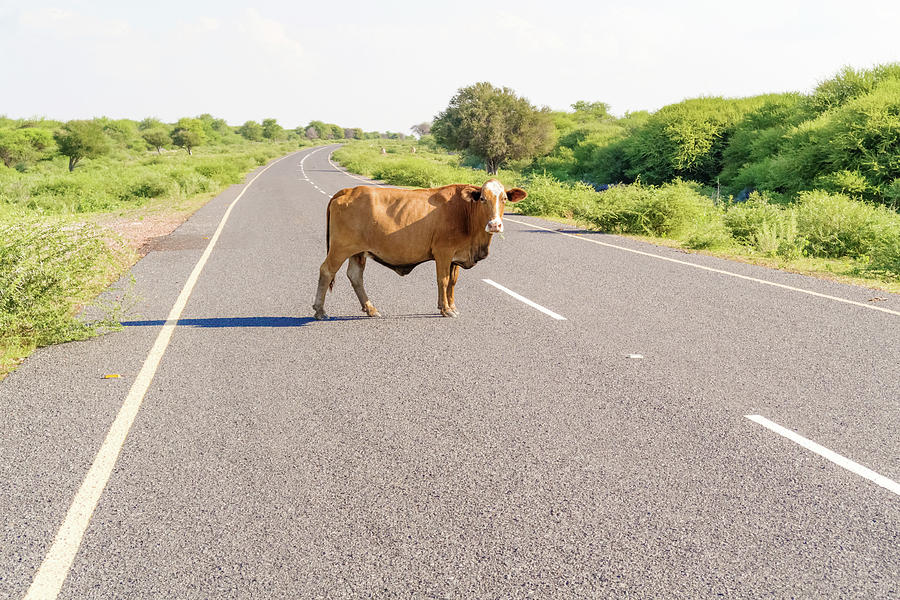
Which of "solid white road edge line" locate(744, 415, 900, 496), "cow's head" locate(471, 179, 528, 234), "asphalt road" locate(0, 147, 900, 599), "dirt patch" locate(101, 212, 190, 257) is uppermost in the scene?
"cow's head" locate(471, 179, 528, 234)

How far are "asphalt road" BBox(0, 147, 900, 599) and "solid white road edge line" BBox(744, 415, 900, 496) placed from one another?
2.3 inches

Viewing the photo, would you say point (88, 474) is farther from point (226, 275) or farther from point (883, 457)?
point (226, 275)

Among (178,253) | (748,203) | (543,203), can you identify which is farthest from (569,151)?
(178,253)

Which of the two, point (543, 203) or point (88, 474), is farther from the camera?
point (543, 203)

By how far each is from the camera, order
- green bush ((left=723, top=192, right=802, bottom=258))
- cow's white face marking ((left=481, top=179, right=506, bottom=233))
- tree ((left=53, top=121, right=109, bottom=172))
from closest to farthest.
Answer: cow's white face marking ((left=481, top=179, right=506, bottom=233)) < green bush ((left=723, top=192, right=802, bottom=258)) < tree ((left=53, top=121, right=109, bottom=172))

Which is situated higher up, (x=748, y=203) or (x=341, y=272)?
(x=748, y=203)

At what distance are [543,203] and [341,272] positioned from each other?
12806mm

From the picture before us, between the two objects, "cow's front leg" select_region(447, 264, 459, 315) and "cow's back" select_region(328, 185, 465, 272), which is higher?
"cow's back" select_region(328, 185, 465, 272)

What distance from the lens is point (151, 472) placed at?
3887 mm

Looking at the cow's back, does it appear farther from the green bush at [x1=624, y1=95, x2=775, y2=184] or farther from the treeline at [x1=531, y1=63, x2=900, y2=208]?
the green bush at [x1=624, y1=95, x2=775, y2=184]

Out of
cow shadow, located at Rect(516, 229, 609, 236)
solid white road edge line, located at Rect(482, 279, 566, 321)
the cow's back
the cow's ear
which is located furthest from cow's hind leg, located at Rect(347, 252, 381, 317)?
cow shadow, located at Rect(516, 229, 609, 236)

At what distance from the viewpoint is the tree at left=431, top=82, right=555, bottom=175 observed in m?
48.9

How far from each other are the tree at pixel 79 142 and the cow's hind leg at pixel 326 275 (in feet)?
269

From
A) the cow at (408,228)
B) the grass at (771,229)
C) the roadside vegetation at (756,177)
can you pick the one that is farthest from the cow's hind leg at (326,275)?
the roadside vegetation at (756,177)
